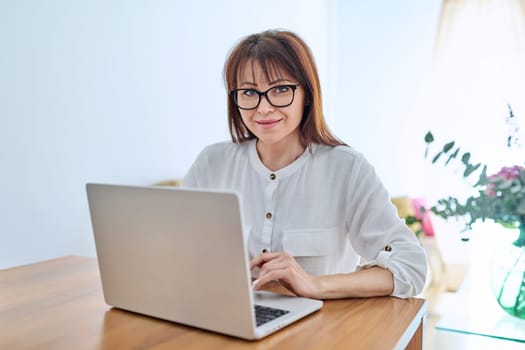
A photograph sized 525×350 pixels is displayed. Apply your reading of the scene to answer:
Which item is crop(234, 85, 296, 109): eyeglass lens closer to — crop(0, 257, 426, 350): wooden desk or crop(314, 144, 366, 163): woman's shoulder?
crop(314, 144, 366, 163): woman's shoulder

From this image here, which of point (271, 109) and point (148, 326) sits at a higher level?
point (271, 109)

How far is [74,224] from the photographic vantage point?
228cm

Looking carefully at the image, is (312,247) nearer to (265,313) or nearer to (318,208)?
(318,208)

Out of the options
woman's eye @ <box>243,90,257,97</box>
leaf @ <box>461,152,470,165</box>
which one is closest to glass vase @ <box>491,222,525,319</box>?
leaf @ <box>461,152,470,165</box>

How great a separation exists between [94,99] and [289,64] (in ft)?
4.06

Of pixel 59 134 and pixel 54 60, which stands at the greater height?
pixel 54 60

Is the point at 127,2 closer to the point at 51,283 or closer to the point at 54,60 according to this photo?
the point at 54,60

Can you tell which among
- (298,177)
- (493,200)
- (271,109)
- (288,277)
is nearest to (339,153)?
(298,177)

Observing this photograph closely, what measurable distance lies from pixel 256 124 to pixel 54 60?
1110 mm

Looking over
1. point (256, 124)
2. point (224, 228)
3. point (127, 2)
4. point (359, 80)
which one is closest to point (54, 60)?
point (127, 2)

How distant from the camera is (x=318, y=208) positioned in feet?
4.75

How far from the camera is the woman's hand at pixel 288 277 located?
1057 millimetres

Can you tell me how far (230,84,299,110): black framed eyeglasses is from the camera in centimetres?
136

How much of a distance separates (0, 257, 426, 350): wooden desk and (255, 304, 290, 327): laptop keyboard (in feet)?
→ 0.11
